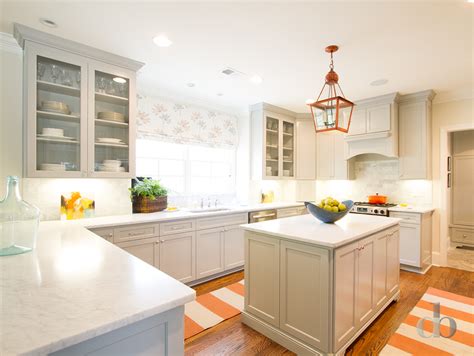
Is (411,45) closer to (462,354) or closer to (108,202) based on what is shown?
(462,354)

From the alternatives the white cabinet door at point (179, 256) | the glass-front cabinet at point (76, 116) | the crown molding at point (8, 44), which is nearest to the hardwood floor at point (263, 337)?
the white cabinet door at point (179, 256)

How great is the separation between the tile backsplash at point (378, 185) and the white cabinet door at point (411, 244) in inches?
27.7

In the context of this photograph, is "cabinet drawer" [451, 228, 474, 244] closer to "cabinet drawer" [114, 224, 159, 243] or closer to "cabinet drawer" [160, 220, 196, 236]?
"cabinet drawer" [160, 220, 196, 236]

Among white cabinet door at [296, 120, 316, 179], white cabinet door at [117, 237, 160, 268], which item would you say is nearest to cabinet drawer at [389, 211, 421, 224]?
white cabinet door at [296, 120, 316, 179]

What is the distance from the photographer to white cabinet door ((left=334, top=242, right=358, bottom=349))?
6.00 feet

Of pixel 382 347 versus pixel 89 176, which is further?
pixel 89 176

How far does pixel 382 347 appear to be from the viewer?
2.07 meters

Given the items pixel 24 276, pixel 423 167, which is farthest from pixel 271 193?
pixel 24 276

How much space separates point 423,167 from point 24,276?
4800mm

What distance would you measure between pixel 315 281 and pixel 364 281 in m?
→ 0.62

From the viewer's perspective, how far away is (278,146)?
15.8 ft

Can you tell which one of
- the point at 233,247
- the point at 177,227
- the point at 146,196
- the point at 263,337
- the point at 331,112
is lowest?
the point at 263,337

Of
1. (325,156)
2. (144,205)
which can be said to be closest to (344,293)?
(144,205)

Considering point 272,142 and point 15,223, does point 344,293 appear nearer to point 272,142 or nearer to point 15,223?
point 15,223
